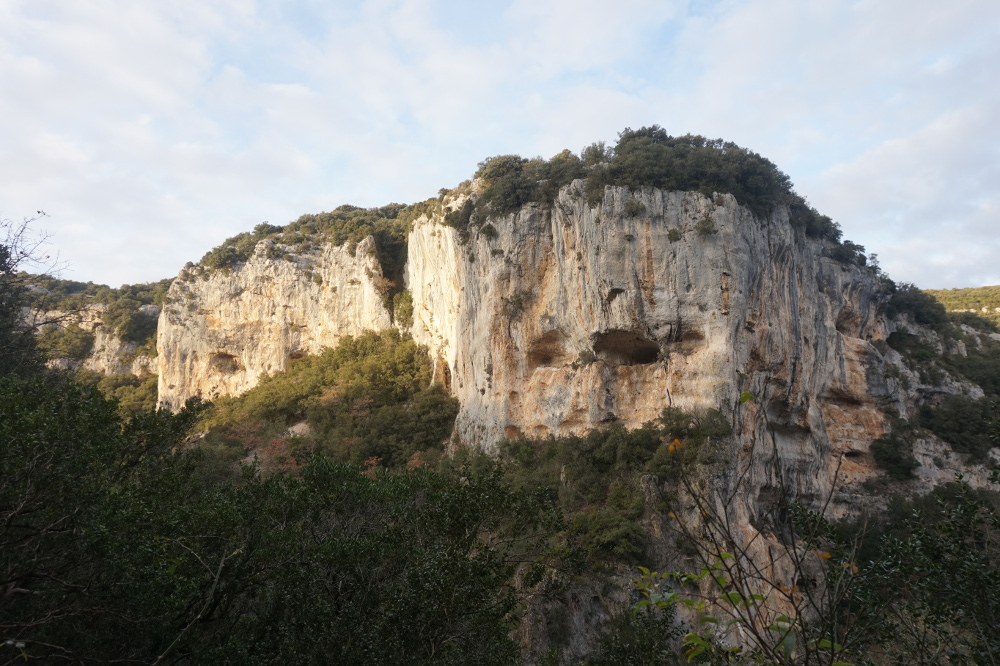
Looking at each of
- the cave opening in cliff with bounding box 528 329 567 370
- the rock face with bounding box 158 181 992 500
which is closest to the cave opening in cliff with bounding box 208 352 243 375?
the rock face with bounding box 158 181 992 500

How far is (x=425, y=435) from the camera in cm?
2656

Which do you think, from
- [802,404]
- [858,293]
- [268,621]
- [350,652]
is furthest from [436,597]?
[858,293]

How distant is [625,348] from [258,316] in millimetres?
23543

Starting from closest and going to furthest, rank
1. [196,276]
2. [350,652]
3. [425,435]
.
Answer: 1. [350,652]
2. [425,435]
3. [196,276]

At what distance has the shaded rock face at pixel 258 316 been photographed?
34.9 metres

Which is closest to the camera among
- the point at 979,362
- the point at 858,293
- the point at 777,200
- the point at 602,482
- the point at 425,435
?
the point at 602,482

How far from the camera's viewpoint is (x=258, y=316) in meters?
36.4

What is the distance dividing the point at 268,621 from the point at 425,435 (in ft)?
62.7

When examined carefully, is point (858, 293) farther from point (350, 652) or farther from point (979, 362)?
point (350, 652)

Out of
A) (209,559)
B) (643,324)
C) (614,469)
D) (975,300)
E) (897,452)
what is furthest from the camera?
(975,300)

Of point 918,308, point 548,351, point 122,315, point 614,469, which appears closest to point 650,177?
point 548,351

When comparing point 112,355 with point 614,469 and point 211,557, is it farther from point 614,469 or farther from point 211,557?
point 211,557

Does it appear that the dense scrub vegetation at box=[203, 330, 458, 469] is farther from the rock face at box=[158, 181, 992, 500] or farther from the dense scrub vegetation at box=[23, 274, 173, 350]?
the dense scrub vegetation at box=[23, 274, 173, 350]

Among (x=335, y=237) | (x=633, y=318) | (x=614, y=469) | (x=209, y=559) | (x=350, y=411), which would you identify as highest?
(x=335, y=237)
